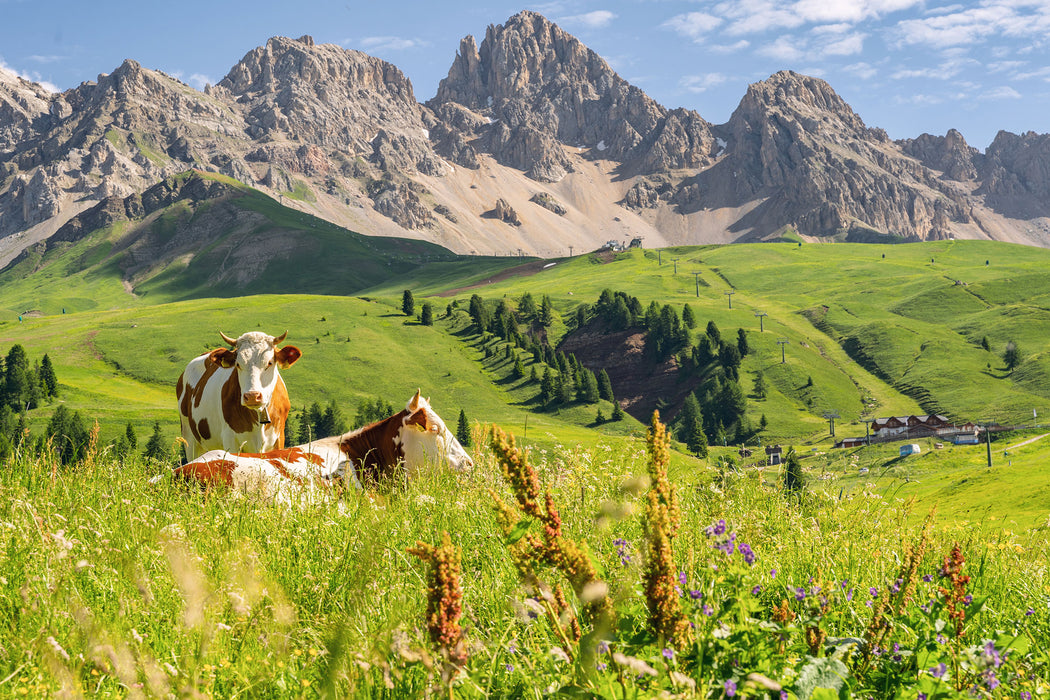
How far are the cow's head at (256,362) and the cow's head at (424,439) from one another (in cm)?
382

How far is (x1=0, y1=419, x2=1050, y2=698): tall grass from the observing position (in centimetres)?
392

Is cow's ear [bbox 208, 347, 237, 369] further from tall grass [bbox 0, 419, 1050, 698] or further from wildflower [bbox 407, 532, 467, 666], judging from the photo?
wildflower [bbox 407, 532, 467, 666]

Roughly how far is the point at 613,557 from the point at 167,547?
3.47 m

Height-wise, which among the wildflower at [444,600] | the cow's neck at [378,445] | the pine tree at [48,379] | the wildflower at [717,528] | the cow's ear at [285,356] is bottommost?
the pine tree at [48,379]

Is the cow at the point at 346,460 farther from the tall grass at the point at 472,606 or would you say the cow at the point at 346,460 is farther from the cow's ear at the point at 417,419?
the tall grass at the point at 472,606

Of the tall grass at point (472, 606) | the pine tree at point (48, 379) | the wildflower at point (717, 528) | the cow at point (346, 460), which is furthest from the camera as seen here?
the pine tree at point (48, 379)

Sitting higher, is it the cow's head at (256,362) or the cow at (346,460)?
the cow's head at (256,362)

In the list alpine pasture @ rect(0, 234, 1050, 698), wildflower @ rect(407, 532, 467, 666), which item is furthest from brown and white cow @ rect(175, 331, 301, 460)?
wildflower @ rect(407, 532, 467, 666)

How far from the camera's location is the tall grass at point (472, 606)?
392 cm

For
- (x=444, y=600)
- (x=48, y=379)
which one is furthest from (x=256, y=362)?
(x=48, y=379)

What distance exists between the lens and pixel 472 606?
5422 mm

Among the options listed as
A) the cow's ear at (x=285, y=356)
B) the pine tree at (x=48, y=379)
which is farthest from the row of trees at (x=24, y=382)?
the cow's ear at (x=285, y=356)

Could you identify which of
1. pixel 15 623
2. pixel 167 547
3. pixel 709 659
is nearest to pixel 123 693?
pixel 15 623

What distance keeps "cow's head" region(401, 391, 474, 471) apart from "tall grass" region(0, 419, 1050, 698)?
5.32 meters
